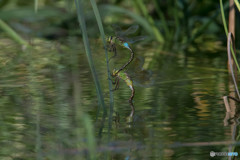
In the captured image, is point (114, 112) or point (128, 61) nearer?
point (114, 112)

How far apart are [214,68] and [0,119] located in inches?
38.2

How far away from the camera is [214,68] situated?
1919 mm

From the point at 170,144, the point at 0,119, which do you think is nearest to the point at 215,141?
the point at 170,144

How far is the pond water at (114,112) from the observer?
99 centimetres

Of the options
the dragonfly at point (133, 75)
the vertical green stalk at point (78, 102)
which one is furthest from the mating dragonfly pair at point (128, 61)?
the vertical green stalk at point (78, 102)

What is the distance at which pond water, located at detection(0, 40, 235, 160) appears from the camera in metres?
0.99

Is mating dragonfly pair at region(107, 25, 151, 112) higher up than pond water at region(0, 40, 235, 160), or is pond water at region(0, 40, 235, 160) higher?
mating dragonfly pair at region(107, 25, 151, 112)

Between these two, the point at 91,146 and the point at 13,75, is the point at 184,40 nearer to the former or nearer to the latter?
the point at 13,75

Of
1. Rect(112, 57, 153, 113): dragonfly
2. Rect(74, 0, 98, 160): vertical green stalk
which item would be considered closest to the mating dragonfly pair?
Rect(112, 57, 153, 113): dragonfly

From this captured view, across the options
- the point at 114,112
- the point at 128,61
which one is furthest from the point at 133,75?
the point at 114,112

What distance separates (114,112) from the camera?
1296mm

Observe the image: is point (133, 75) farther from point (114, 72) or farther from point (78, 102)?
point (78, 102)

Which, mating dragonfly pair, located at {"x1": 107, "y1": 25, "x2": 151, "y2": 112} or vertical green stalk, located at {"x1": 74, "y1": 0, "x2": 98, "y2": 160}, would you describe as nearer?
vertical green stalk, located at {"x1": 74, "y1": 0, "x2": 98, "y2": 160}

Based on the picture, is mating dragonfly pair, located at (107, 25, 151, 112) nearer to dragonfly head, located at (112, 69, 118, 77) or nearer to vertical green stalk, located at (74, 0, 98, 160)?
dragonfly head, located at (112, 69, 118, 77)
